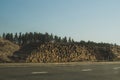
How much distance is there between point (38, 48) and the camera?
54.2 m

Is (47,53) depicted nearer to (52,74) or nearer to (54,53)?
(54,53)

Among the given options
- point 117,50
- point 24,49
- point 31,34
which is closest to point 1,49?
point 24,49

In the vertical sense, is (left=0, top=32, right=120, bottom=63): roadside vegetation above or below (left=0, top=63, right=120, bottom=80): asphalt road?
above

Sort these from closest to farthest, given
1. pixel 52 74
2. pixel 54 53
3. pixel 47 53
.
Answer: pixel 52 74 < pixel 47 53 < pixel 54 53

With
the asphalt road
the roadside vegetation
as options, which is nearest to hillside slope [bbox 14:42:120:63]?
the roadside vegetation

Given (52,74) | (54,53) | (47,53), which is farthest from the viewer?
(54,53)

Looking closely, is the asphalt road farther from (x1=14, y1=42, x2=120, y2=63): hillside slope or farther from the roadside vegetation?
(x1=14, y1=42, x2=120, y2=63): hillside slope

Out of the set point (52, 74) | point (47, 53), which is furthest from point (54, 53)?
point (52, 74)

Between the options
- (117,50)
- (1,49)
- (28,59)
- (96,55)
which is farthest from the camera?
(117,50)

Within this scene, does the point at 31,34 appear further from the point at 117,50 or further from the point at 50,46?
the point at 50,46

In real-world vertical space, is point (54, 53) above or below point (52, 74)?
above

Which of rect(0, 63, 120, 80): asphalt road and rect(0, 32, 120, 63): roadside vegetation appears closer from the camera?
rect(0, 63, 120, 80): asphalt road

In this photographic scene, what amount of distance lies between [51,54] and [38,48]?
2.61 metres

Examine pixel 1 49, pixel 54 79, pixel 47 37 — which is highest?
pixel 47 37
